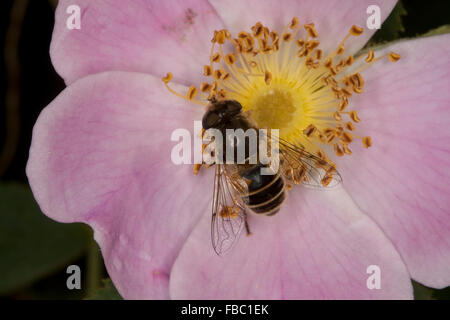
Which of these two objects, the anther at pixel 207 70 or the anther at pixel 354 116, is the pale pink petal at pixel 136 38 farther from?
the anther at pixel 354 116

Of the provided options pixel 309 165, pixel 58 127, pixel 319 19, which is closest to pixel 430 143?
pixel 309 165

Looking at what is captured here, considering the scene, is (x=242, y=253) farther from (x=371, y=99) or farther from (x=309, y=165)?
(x=371, y=99)

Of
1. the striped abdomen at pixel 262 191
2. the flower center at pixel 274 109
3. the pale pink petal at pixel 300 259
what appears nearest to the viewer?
the striped abdomen at pixel 262 191

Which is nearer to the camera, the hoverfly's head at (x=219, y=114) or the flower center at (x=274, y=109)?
the hoverfly's head at (x=219, y=114)

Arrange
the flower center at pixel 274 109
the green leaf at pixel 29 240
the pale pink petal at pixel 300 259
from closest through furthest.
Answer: the pale pink petal at pixel 300 259 < the flower center at pixel 274 109 < the green leaf at pixel 29 240

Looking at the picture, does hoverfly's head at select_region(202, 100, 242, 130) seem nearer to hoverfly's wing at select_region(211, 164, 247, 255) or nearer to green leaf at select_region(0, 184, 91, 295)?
hoverfly's wing at select_region(211, 164, 247, 255)

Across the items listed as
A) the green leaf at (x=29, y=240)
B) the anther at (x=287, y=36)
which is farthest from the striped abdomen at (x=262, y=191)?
the green leaf at (x=29, y=240)
